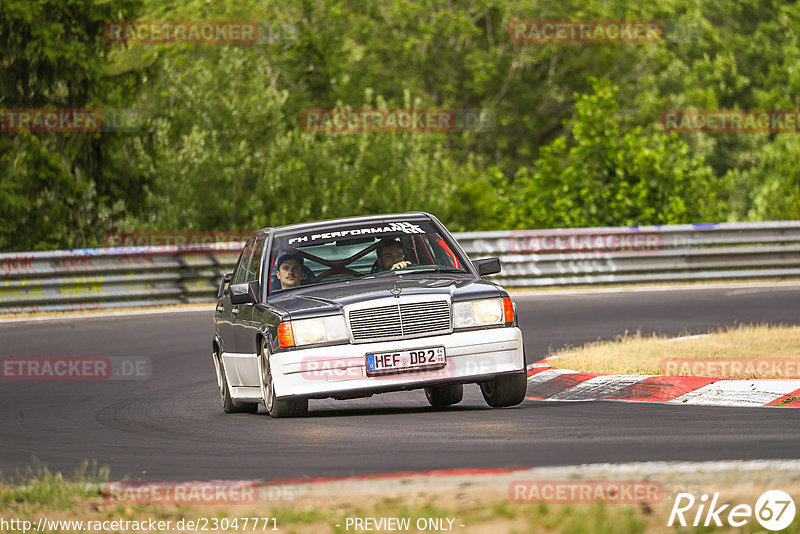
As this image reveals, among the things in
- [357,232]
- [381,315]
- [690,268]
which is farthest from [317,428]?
[690,268]

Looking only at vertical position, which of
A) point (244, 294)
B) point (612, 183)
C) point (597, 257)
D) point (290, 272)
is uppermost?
point (290, 272)

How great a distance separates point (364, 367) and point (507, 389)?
1.15m

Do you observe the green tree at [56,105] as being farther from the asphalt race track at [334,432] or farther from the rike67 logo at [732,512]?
the rike67 logo at [732,512]

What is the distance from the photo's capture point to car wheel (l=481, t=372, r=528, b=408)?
384 inches

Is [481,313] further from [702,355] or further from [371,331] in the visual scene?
[702,355]

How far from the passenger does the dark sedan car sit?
0.01 metres

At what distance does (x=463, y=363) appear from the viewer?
9.37 m

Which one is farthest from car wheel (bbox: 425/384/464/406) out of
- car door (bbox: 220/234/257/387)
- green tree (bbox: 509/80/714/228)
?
green tree (bbox: 509/80/714/228)

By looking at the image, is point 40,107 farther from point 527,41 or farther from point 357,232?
point 527,41

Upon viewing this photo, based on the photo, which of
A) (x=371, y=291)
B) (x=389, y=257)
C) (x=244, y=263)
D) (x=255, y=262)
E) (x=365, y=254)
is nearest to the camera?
(x=371, y=291)

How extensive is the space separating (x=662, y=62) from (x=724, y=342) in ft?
167

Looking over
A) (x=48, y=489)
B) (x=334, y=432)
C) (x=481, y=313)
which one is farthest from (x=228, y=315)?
(x=48, y=489)

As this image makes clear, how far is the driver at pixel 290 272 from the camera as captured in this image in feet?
34.4

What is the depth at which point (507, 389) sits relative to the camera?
9.81 m
